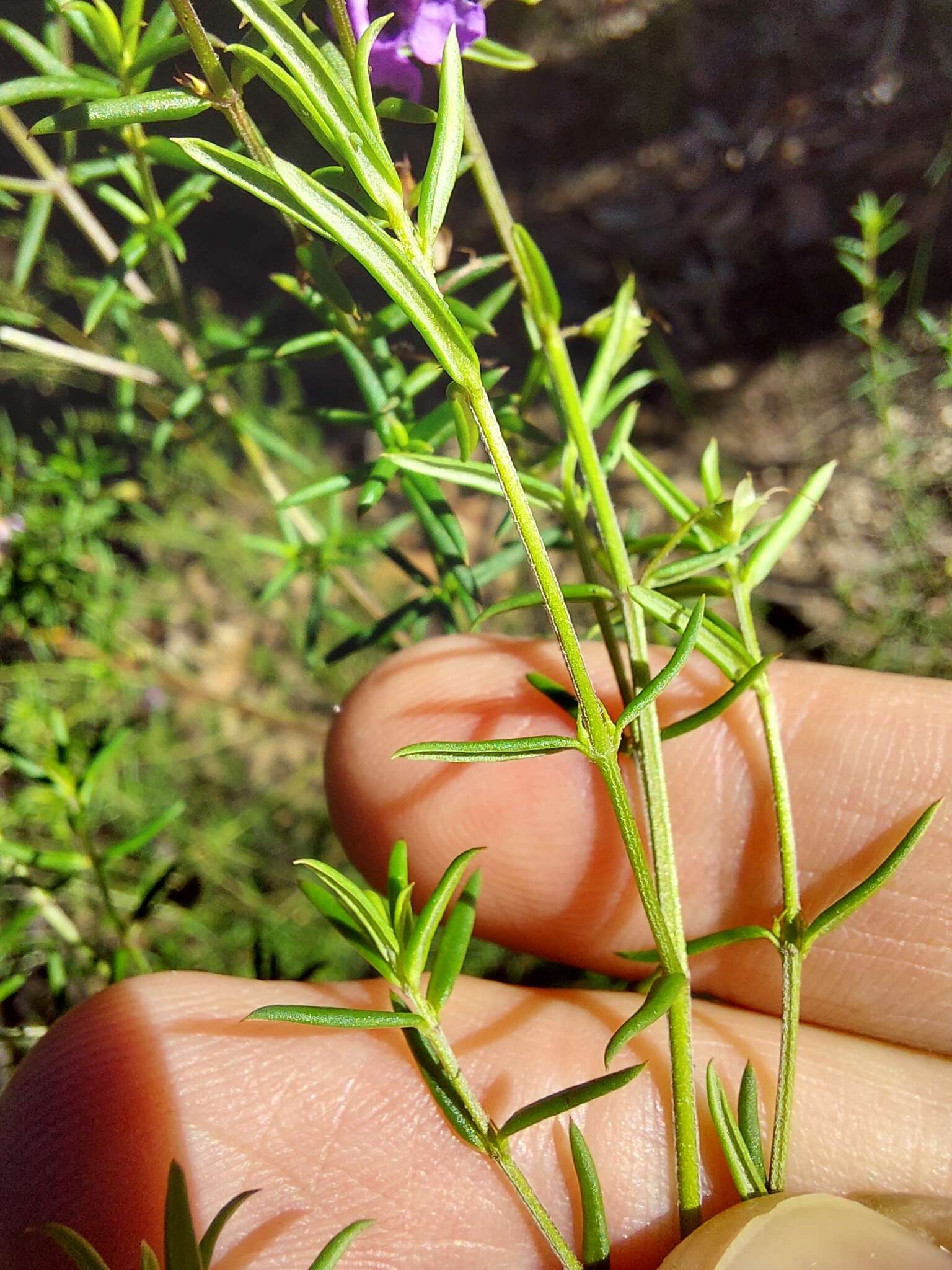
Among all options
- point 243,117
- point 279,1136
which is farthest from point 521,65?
point 279,1136

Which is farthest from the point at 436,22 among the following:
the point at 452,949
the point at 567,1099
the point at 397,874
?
the point at 567,1099

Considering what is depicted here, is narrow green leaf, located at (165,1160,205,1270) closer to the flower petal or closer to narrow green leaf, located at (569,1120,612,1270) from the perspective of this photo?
narrow green leaf, located at (569,1120,612,1270)

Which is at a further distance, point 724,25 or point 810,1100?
point 724,25

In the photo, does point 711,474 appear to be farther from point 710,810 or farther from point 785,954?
point 785,954

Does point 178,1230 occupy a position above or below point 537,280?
below

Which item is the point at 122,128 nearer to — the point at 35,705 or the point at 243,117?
the point at 243,117

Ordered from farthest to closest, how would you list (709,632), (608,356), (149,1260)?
(608,356)
(709,632)
(149,1260)
